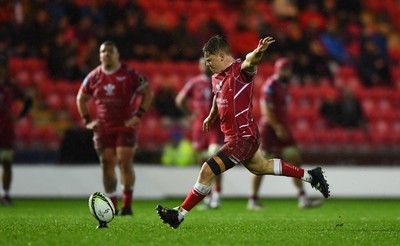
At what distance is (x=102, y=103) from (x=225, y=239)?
13.3 feet

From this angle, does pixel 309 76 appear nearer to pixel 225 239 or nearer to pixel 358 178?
pixel 358 178

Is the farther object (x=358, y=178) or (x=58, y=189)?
(x=358, y=178)

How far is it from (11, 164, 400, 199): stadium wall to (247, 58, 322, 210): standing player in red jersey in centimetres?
227

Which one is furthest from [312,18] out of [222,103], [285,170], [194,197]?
[194,197]

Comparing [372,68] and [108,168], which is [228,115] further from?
[372,68]

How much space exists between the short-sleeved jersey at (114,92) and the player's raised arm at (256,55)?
9.84 ft

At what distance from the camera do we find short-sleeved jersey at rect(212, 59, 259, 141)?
8.15 m

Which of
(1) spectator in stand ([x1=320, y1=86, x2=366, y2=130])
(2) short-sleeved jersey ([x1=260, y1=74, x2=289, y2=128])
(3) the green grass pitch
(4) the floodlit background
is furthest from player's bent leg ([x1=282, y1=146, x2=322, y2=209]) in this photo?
(1) spectator in stand ([x1=320, y1=86, x2=366, y2=130])

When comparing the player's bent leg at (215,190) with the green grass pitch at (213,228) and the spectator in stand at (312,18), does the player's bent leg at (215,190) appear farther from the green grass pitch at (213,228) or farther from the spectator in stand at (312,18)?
the spectator in stand at (312,18)

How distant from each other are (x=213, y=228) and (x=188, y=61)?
36.1 feet

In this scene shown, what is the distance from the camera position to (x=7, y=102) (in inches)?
527

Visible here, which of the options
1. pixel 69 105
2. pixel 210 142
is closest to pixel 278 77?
pixel 210 142

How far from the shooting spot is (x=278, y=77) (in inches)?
504

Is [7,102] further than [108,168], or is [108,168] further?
[7,102]
